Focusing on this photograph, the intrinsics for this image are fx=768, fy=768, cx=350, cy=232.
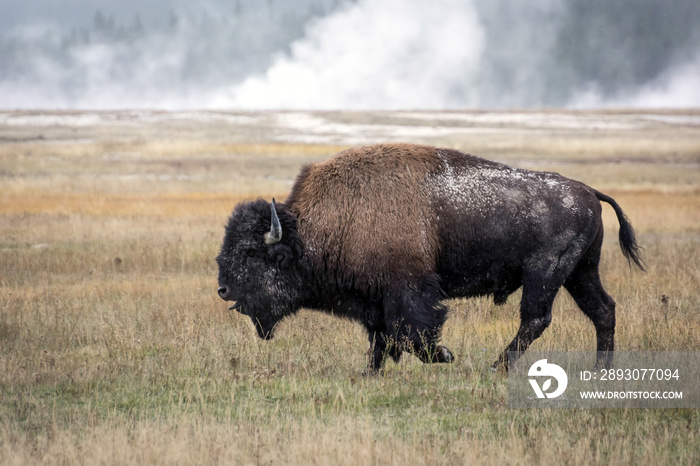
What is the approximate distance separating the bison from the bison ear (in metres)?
0.01

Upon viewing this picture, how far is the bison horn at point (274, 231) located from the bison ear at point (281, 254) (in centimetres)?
7

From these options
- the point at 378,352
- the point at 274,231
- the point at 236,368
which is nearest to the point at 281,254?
the point at 274,231

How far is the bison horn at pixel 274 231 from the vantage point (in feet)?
22.0

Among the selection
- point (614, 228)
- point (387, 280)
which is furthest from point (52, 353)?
point (614, 228)

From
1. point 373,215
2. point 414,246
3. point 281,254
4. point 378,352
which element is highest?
point 373,215

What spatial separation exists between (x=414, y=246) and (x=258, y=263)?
4.76ft

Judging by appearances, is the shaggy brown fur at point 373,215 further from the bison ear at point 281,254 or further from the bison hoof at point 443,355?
the bison hoof at point 443,355

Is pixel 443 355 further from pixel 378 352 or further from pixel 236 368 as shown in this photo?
pixel 236 368

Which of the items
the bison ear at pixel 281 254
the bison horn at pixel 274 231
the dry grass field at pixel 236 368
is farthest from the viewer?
the bison ear at pixel 281 254

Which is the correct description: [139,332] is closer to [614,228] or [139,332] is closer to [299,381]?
[299,381]

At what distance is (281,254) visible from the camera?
689 cm

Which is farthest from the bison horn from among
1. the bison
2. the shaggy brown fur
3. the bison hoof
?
the bison hoof

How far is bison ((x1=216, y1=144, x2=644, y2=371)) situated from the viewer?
6.57 m

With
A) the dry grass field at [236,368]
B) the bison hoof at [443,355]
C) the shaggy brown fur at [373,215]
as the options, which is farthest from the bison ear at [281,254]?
the bison hoof at [443,355]
